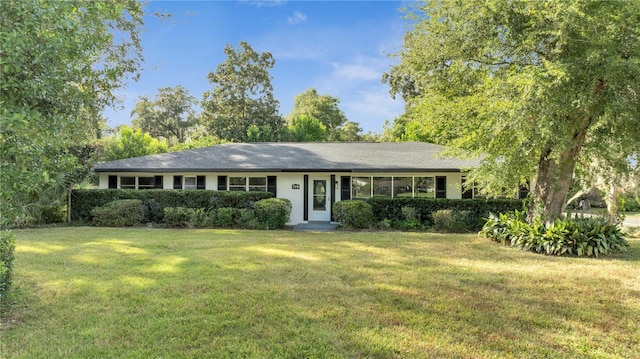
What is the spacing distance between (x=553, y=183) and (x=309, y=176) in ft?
27.4

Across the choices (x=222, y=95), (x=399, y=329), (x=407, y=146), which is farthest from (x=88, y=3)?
(x=222, y=95)

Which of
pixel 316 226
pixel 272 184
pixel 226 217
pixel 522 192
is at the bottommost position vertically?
pixel 316 226

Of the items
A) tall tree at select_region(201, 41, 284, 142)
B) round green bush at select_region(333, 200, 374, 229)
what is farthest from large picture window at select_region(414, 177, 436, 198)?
tall tree at select_region(201, 41, 284, 142)

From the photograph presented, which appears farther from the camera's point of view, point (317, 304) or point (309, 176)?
point (309, 176)

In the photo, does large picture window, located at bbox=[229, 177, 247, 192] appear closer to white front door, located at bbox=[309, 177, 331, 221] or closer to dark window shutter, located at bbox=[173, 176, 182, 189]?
dark window shutter, located at bbox=[173, 176, 182, 189]

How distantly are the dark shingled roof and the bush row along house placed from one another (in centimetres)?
4

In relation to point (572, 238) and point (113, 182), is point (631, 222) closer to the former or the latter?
point (572, 238)

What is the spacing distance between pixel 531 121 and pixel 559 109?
2.15ft

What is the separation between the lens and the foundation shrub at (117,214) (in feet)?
40.9

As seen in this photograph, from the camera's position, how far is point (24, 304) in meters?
4.46

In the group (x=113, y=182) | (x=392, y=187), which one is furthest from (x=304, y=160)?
(x=113, y=182)

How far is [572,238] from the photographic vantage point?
8.12 metres

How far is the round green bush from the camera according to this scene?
484 inches

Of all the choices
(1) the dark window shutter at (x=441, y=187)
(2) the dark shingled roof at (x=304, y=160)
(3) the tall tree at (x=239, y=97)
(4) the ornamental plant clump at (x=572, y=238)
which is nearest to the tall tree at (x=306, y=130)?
(3) the tall tree at (x=239, y=97)
